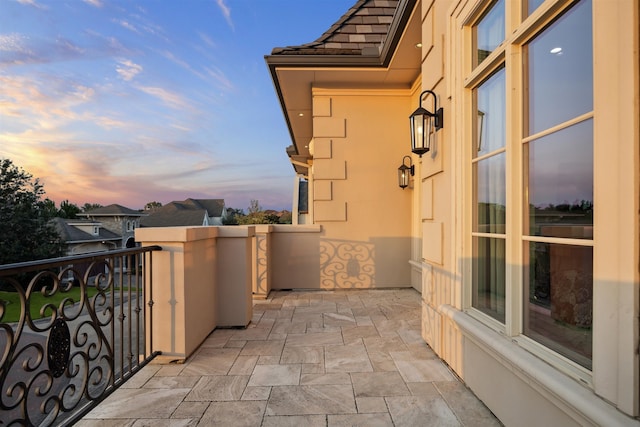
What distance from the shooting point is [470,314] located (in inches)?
87.1

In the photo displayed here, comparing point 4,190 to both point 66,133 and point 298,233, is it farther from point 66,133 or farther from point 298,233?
point 298,233

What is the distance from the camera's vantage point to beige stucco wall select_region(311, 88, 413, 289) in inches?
215

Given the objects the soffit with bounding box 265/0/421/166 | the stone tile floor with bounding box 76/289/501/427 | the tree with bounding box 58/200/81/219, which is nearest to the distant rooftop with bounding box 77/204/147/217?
the tree with bounding box 58/200/81/219

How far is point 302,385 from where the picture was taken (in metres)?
2.20

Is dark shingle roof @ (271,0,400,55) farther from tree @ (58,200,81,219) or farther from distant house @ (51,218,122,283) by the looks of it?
tree @ (58,200,81,219)

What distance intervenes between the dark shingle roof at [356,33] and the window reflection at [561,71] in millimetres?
3537

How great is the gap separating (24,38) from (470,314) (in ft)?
45.9

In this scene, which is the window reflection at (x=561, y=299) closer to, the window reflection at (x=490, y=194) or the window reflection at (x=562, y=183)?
the window reflection at (x=562, y=183)

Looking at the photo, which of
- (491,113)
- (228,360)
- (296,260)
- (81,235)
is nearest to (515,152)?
(491,113)

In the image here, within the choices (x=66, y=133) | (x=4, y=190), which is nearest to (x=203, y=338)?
(x=66, y=133)

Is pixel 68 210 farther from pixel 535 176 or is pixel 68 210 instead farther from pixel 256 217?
pixel 535 176

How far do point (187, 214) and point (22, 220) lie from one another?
15.4 metres

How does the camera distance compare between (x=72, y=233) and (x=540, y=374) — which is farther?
(x=72, y=233)

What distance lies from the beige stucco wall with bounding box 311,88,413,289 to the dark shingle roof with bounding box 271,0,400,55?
81 cm
